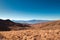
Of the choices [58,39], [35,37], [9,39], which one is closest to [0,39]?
[9,39]

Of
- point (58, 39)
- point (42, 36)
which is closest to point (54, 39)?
point (58, 39)

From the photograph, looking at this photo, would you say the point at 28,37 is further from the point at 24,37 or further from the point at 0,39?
the point at 0,39

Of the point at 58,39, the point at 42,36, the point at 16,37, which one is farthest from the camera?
the point at 16,37

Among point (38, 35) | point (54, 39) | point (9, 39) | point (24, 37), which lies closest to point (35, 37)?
point (38, 35)

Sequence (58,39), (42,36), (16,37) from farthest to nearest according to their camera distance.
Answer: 1. (16,37)
2. (42,36)
3. (58,39)

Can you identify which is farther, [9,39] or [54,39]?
[9,39]

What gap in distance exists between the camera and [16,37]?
13234 millimetres

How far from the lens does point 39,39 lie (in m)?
12.0

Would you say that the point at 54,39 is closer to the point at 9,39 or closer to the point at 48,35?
the point at 48,35

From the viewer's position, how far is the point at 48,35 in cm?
1241

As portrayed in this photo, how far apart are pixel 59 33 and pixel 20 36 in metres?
4.38

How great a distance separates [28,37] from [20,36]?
1144 millimetres

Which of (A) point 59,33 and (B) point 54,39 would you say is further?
(A) point 59,33

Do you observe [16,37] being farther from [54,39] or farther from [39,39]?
[54,39]
